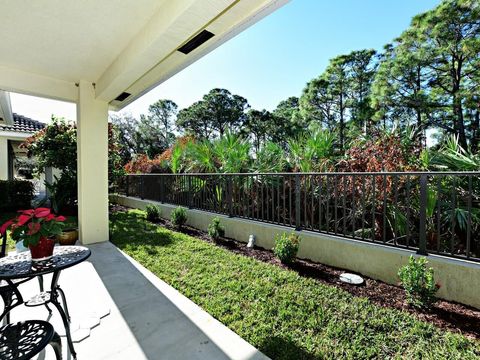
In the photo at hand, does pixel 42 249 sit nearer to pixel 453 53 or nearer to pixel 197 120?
pixel 453 53

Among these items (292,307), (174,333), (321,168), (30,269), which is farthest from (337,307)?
(321,168)

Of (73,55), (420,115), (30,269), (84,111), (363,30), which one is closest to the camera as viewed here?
(30,269)

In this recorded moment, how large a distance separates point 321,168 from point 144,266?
3.47 meters

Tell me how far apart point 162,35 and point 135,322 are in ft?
8.63

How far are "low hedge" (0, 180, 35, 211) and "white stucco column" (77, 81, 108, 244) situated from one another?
489cm

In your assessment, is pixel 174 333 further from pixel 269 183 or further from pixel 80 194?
pixel 80 194

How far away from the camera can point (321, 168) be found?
4848 mm

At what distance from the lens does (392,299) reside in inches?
99.4

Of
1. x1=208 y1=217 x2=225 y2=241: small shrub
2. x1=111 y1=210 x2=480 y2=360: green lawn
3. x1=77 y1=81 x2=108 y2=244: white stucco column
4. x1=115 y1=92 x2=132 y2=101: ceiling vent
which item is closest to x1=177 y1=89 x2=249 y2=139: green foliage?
x1=115 y1=92 x2=132 y2=101: ceiling vent

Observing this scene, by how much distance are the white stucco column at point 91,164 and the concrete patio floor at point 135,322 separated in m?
1.50

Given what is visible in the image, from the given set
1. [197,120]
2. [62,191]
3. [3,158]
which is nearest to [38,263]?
[62,191]

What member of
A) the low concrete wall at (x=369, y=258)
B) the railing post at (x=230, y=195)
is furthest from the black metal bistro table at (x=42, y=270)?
the railing post at (x=230, y=195)

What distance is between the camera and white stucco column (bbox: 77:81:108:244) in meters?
4.45

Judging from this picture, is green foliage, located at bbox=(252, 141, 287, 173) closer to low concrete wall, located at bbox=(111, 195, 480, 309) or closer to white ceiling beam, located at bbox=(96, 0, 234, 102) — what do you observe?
low concrete wall, located at bbox=(111, 195, 480, 309)
